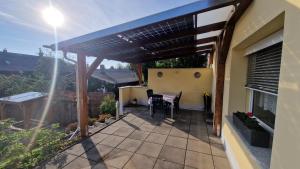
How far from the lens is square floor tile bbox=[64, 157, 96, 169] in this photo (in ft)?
9.12

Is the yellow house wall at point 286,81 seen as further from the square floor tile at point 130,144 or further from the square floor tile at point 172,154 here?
the square floor tile at point 130,144

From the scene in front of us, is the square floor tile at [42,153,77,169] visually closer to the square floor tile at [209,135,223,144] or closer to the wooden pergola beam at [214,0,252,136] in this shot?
the square floor tile at [209,135,223,144]

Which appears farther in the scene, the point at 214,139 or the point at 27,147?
the point at 214,139

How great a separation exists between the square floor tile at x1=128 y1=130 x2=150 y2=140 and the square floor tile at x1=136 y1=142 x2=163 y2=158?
36 centimetres

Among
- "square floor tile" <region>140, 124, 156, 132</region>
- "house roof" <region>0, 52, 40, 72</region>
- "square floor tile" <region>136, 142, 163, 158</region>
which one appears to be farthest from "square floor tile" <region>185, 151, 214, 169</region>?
"house roof" <region>0, 52, 40, 72</region>

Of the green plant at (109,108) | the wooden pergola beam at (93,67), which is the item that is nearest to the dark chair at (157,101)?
the green plant at (109,108)

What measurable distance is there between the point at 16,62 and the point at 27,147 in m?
18.1

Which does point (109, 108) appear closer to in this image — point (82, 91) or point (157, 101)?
point (157, 101)

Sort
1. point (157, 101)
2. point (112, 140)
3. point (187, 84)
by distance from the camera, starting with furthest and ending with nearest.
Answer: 1. point (187, 84)
2. point (157, 101)
3. point (112, 140)

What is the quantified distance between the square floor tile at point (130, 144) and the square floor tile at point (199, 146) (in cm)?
128

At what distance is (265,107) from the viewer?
237cm

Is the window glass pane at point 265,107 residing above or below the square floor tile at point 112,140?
above

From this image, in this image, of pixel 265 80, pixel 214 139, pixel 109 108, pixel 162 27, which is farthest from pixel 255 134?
pixel 109 108

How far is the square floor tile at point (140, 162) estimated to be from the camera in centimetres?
281
